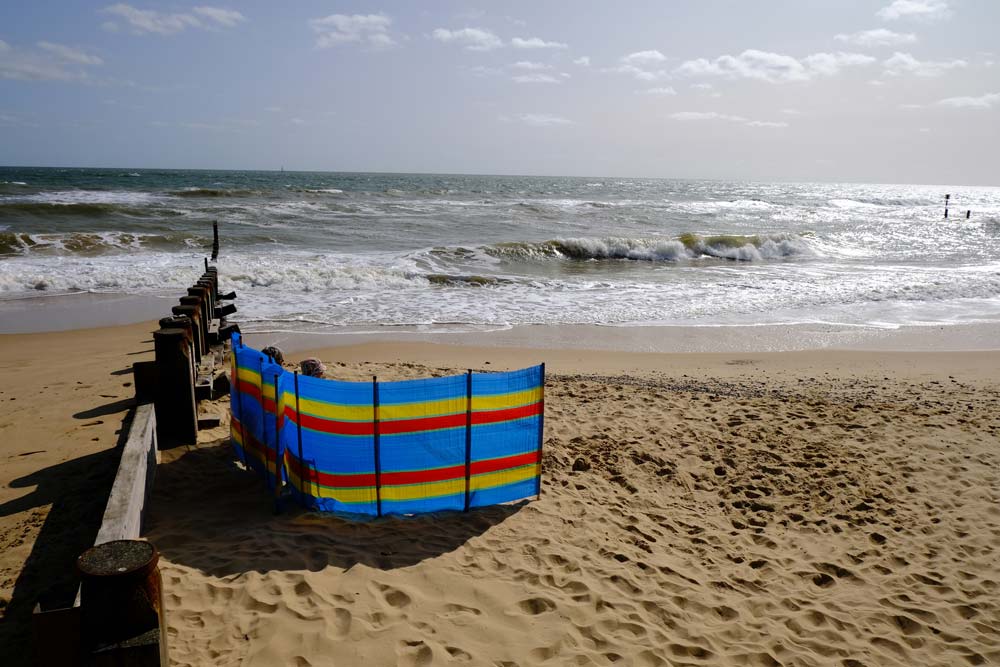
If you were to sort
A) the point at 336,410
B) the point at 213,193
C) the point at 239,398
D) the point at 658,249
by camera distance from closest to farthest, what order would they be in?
Answer: 1. the point at 336,410
2. the point at 239,398
3. the point at 658,249
4. the point at 213,193

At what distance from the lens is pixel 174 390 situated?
21.6ft

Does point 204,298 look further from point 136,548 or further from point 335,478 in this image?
point 136,548

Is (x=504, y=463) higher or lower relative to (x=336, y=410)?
lower

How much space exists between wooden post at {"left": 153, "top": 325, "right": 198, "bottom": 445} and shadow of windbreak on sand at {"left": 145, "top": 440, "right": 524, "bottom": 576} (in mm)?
529

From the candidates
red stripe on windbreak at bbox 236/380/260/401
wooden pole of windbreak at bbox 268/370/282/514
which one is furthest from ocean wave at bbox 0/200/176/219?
wooden pole of windbreak at bbox 268/370/282/514

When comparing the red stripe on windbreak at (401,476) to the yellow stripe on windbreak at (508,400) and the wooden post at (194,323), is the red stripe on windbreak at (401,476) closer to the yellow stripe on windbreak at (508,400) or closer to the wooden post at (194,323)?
the yellow stripe on windbreak at (508,400)

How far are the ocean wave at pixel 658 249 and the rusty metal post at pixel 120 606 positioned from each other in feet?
77.1

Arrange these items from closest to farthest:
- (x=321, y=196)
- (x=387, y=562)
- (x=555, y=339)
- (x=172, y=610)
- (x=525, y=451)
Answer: (x=172, y=610) < (x=387, y=562) < (x=525, y=451) < (x=555, y=339) < (x=321, y=196)

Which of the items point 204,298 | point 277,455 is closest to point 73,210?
point 204,298

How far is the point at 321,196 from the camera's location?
163ft

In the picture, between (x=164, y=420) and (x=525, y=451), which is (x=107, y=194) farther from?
(x=525, y=451)

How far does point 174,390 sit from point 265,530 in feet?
6.90

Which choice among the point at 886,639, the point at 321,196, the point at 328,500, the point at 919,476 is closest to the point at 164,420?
the point at 328,500

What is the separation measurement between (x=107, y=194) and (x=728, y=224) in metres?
39.6
